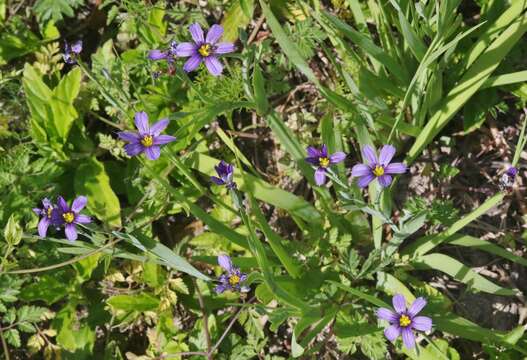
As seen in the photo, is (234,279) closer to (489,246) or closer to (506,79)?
(489,246)

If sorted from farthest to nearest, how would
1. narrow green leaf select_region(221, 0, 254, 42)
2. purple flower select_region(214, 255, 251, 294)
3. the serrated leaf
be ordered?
narrow green leaf select_region(221, 0, 254, 42)
the serrated leaf
purple flower select_region(214, 255, 251, 294)

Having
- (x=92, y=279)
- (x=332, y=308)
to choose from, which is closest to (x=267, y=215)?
(x=332, y=308)

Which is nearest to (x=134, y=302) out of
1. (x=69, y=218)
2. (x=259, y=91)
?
(x=69, y=218)

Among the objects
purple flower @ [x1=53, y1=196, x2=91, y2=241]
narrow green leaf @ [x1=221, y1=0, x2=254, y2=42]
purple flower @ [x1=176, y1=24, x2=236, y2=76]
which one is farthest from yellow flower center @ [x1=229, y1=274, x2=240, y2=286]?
narrow green leaf @ [x1=221, y1=0, x2=254, y2=42]

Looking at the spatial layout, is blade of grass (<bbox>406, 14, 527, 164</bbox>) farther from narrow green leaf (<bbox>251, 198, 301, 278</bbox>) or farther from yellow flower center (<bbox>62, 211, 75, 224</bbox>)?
yellow flower center (<bbox>62, 211, 75, 224</bbox>)

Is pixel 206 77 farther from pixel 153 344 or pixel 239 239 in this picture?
pixel 153 344

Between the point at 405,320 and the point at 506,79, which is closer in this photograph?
the point at 405,320
